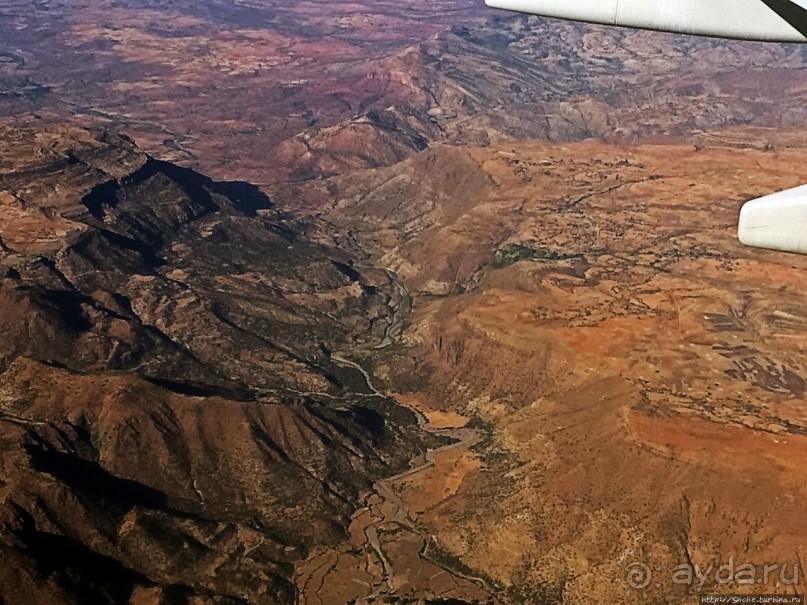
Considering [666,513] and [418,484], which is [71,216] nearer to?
[418,484]

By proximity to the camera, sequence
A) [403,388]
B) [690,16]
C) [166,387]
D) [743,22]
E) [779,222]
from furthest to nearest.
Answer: [403,388]
[166,387]
[690,16]
[743,22]
[779,222]

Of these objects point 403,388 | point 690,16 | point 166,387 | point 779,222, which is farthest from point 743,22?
point 403,388

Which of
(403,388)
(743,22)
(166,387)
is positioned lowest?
(403,388)

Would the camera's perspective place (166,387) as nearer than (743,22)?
No

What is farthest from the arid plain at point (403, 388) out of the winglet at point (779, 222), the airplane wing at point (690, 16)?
the winglet at point (779, 222)

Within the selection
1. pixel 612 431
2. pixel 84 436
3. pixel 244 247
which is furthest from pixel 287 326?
pixel 612 431

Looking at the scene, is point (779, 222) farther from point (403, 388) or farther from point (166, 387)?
point (403, 388)

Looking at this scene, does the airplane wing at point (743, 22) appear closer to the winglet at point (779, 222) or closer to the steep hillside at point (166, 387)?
the winglet at point (779, 222)

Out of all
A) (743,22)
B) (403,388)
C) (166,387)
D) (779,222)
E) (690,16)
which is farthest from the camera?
(403,388)

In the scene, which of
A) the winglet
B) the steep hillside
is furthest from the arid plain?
the winglet
